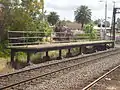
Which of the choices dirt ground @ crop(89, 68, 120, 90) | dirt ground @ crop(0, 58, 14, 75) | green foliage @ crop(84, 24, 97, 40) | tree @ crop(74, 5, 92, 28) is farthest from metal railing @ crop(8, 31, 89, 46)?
tree @ crop(74, 5, 92, 28)

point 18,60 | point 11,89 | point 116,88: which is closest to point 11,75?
point 11,89

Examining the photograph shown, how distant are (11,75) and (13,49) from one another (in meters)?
6.97

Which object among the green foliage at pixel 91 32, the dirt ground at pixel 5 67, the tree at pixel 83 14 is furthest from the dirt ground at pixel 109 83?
the tree at pixel 83 14

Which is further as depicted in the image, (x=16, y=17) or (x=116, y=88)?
(x=16, y=17)

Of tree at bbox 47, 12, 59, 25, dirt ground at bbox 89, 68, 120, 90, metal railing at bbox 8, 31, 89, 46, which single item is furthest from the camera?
tree at bbox 47, 12, 59, 25

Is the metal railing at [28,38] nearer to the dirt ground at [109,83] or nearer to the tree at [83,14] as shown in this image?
the dirt ground at [109,83]

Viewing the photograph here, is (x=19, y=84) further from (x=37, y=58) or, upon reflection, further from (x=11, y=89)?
(x=37, y=58)

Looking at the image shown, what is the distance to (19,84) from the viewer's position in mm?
14039

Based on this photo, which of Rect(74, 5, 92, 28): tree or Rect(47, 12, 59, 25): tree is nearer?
Rect(47, 12, 59, 25): tree

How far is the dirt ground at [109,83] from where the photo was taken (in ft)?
45.6

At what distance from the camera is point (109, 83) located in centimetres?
1518

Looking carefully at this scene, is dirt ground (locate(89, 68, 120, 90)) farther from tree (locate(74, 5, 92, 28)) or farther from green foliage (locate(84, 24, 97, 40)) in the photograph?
tree (locate(74, 5, 92, 28))

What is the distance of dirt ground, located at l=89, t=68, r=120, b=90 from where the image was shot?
13908 millimetres

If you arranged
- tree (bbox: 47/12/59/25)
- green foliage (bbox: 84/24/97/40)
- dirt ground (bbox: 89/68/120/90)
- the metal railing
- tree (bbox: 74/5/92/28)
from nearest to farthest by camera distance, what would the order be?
dirt ground (bbox: 89/68/120/90)
the metal railing
green foliage (bbox: 84/24/97/40)
tree (bbox: 47/12/59/25)
tree (bbox: 74/5/92/28)
